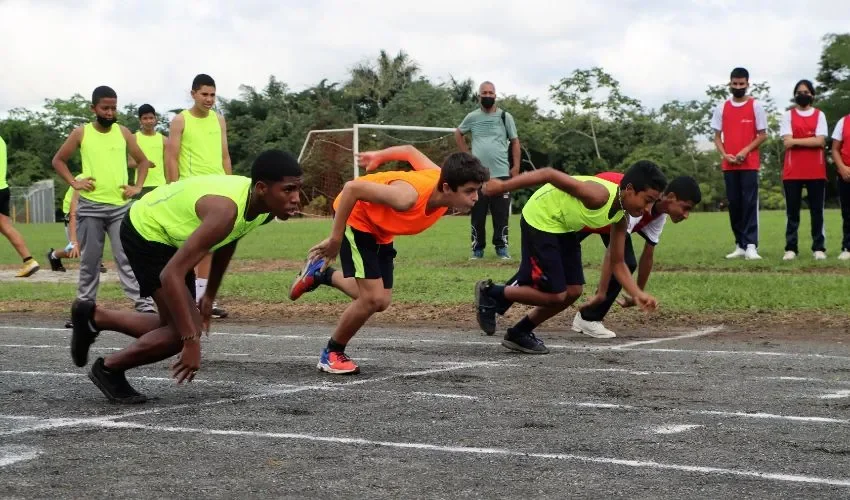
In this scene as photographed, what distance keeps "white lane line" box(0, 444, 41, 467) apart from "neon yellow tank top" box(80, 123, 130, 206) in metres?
5.75

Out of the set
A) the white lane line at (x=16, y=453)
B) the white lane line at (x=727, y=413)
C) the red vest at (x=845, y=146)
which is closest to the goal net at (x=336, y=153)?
the red vest at (x=845, y=146)

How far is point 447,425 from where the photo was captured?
594 centimetres

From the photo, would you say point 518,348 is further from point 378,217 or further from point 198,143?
point 198,143

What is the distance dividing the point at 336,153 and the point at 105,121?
82.0 ft

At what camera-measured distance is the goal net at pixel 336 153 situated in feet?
113

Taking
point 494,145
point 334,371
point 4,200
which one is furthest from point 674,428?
point 494,145

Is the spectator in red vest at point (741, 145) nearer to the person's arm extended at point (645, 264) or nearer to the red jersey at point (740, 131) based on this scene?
the red jersey at point (740, 131)

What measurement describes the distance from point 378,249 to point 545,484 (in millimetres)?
3494

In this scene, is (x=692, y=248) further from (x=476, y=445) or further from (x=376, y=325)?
(x=476, y=445)

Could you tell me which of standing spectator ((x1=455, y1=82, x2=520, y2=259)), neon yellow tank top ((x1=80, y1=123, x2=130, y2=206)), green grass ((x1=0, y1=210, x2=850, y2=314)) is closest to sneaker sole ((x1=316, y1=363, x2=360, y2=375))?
neon yellow tank top ((x1=80, y1=123, x2=130, y2=206))

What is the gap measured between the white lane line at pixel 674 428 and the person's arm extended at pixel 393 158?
2855 mm

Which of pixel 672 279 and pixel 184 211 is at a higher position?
pixel 184 211

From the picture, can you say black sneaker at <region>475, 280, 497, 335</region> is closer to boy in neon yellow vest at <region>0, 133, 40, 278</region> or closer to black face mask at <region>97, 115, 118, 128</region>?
black face mask at <region>97, 115, 118, 128</region>

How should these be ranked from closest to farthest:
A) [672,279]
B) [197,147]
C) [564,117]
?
[197,147], [672,279], [564,117]
